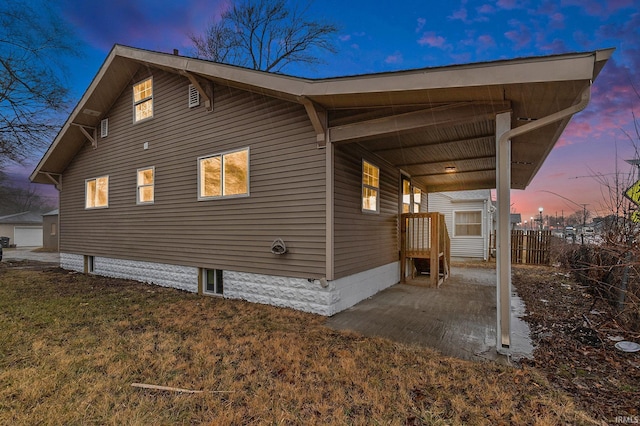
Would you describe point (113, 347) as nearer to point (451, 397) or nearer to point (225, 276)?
point (225, 276)

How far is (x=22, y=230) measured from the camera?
27.8 meters

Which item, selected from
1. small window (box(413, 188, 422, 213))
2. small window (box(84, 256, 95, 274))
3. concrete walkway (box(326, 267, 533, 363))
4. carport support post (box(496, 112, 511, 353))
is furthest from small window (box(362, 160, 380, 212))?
small window (box(84, 256, 95, 274))

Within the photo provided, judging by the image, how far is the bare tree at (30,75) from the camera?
32.5 ft

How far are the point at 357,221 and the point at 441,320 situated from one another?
237 cm

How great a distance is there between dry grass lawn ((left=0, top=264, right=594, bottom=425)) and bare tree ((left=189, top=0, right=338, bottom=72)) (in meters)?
12.6

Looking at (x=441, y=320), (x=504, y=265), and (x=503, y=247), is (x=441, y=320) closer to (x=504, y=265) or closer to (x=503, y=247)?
(x=504, y=265)

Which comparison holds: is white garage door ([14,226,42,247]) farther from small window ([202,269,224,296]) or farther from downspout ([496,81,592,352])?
downspout ([496,81,592,352])

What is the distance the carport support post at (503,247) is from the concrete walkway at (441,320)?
28 cm

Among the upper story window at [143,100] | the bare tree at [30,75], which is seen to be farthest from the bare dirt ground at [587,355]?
the bare tree at [30,75]

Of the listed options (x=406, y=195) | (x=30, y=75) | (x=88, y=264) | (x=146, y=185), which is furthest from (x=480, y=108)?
(x=30, y=75)

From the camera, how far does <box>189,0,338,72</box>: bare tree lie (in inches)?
519

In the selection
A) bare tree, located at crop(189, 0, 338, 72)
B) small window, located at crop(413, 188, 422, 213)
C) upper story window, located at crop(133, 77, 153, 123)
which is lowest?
small window, located at crop(413, 188, 422, 213)

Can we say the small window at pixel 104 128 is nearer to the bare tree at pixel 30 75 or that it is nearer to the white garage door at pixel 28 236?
the bare tree at pixel 30 75

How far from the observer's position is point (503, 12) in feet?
30.2
